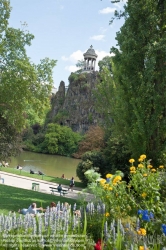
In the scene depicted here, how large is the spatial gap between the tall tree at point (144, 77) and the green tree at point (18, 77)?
5.15 meters

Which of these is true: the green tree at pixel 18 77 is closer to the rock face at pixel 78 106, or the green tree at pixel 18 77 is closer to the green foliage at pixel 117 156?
the green foliage at pixel 117 156

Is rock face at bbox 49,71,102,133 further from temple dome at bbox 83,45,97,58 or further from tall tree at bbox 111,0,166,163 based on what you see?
tall tree at bbox 111,0,166,163

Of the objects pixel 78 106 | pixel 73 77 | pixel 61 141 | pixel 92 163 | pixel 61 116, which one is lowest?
pixel 92 163

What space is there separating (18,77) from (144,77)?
660 cm

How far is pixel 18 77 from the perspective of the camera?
44.3 feet

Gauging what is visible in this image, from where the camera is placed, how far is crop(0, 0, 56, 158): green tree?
13352 mm

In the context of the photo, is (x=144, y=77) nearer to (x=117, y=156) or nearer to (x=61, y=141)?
(x=117, y=156)

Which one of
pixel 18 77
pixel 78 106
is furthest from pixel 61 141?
pixel 18 77

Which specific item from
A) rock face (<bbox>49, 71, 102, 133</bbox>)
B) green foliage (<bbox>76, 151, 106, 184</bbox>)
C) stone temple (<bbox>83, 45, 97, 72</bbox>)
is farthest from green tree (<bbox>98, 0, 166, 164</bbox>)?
stone temple (<bbox>83, 45, 97, 72</bbox>)

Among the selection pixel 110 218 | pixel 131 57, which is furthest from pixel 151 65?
pixel 110 218

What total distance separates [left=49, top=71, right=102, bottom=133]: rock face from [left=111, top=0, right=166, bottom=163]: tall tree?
48982mm

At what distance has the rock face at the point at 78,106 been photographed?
60.9 m

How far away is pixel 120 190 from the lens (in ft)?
17.1

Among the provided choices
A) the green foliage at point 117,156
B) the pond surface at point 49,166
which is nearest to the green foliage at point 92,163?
the green foliage at point 117,156
